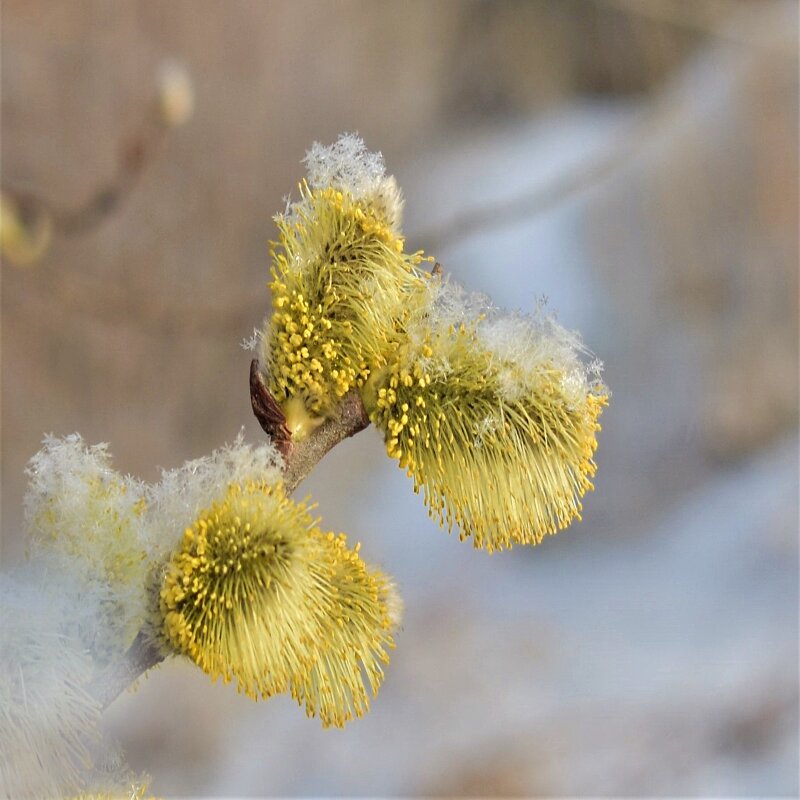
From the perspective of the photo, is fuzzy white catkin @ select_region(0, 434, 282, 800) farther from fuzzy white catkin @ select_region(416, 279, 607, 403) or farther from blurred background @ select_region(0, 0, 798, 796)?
blurred background @ select_region(0, 0, 798, 796)

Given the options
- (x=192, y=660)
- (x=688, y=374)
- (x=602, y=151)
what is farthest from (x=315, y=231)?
(x=602, y=151)

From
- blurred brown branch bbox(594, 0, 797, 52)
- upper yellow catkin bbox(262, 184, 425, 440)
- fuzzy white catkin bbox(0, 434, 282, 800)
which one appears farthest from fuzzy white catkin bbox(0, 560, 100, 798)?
blurred brown branch bbox(594, 0, 797, 52)

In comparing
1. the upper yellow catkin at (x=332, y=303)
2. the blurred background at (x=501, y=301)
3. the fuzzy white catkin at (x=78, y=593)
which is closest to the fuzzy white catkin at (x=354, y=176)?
the upper yellow catkin at (x=332, y=303)

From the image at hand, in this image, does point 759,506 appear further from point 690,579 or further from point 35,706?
→ point 35,706

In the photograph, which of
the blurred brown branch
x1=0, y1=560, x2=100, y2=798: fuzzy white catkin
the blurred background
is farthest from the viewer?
the blurred brown branch

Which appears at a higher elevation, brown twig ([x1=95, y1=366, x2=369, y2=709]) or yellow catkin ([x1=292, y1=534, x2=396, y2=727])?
brown twig ([x1=95, y1=366, x2=369, y2=709])
